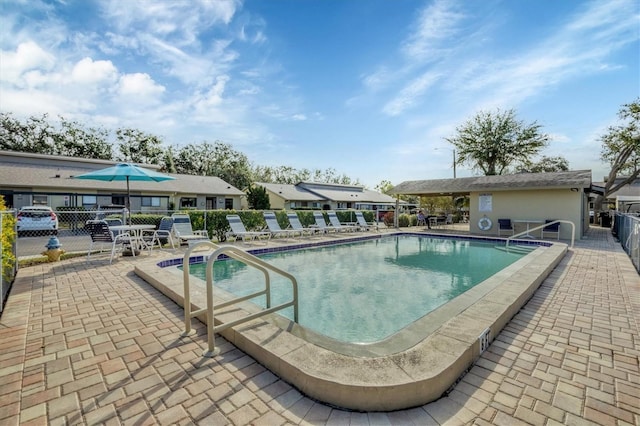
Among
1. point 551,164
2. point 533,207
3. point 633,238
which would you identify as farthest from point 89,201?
point 551,164

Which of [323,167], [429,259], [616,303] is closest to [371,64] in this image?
[429,259]

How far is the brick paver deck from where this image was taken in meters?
1.97

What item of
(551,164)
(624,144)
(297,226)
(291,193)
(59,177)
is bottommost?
(297,226)

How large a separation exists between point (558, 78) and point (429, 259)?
841cm

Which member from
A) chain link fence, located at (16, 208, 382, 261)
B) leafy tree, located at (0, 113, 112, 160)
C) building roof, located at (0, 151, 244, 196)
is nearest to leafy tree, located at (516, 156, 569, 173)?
chain link fence, located at (16, 208, 382, 261)

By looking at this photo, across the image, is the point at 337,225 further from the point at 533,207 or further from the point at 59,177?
the point at 59,177

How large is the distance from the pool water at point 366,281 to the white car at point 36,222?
1115cm

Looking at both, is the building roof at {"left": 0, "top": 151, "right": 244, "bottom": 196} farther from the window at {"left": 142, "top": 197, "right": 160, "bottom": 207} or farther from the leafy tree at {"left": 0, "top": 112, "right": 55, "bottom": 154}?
the leafy tree at {"left": 0, "top": 112, "right": 55, "bottom": 154}

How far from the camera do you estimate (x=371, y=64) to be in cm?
1152

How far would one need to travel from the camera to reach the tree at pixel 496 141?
2755cm

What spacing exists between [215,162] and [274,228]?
1390 inches

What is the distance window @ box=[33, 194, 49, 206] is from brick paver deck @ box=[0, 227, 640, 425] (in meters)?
20.5

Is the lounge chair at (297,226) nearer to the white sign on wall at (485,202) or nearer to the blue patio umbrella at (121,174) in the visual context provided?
the blue patio umbrella at (121,174)

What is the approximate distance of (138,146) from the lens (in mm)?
37625
